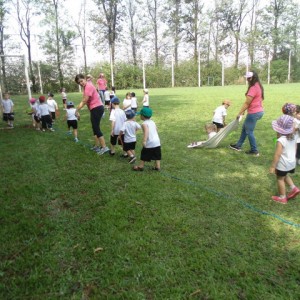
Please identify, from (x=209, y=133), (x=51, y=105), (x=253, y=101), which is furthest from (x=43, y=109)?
(x=253, y=101)

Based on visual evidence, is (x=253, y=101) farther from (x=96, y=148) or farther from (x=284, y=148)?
(x=96, y=148)

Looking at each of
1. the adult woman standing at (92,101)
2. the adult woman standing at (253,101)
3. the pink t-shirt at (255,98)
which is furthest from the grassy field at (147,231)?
the pink t-shirt at (255,98)

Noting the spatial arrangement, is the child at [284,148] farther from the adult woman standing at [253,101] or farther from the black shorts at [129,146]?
the black shorts at [129,146]

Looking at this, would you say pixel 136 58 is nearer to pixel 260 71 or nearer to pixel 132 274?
pixel 260 71

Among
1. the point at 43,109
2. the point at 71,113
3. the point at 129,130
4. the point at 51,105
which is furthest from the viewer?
the point at 51,105

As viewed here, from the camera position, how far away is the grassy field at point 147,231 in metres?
2.79

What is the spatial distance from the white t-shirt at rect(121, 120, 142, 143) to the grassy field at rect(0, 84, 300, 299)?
562 mm

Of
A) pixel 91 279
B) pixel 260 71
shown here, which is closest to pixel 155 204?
pixel 91 279

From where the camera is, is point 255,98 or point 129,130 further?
point 255,98

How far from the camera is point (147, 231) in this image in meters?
3.64

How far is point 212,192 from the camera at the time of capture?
4.75 metres

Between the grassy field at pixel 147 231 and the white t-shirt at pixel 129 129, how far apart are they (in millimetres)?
562

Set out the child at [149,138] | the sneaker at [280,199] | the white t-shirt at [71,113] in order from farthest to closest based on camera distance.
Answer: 1. the white t-shirt at [71,113]
2. the child at [149,138]
3. the sneaker at [280,199]

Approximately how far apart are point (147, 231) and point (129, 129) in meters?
2.95
